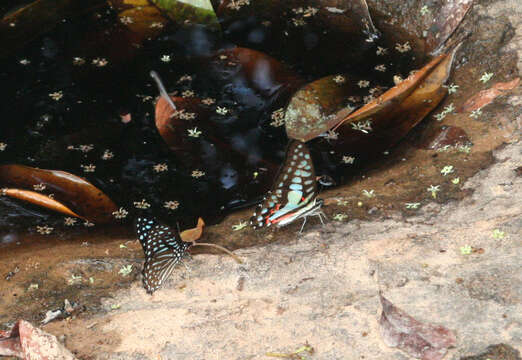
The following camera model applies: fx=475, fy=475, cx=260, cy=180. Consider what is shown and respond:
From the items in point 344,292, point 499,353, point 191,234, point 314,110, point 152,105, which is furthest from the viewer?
point 152,105

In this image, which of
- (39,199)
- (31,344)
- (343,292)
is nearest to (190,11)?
(39,199)

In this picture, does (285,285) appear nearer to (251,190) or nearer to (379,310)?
(379,310)

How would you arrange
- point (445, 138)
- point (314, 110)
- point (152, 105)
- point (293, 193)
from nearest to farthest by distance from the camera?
point (293, 193)
point (445, 138)
point (314, 110)
point (152, 105)

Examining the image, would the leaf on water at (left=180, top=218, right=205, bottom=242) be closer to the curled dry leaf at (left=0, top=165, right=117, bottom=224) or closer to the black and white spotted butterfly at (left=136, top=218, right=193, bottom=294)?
the black and white spotted butterfly at (left=136, top=218, right=193, bottom=294)

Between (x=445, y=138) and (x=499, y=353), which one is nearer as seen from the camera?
(x=499, y=353)

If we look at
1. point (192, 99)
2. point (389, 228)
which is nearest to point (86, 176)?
point (192, 99)

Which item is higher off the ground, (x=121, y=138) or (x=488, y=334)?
(x=488, y=334)

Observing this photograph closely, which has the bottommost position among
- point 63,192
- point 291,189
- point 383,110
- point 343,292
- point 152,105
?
point 63,192

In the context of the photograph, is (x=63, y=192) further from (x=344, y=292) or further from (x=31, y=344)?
(x=344, y=292)
